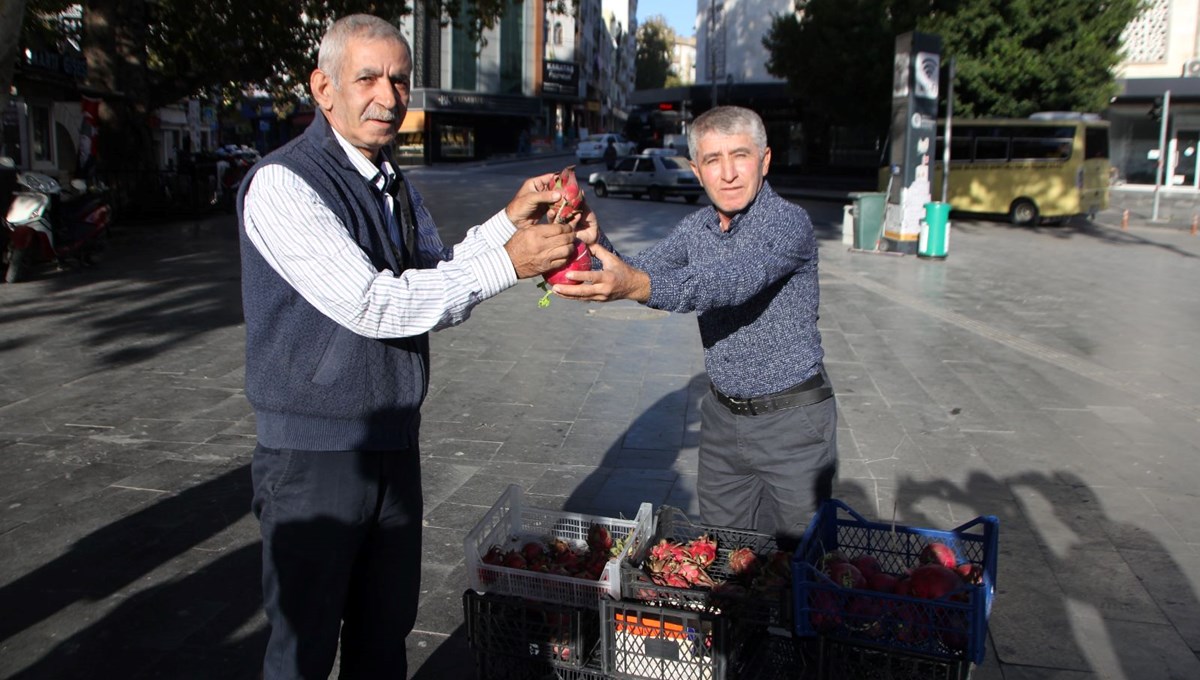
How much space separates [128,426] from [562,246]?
Answer: 497cm

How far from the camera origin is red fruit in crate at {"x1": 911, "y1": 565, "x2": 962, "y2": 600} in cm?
227

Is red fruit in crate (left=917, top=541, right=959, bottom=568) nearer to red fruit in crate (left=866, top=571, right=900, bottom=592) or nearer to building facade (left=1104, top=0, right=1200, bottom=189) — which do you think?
red fruit in crate (left=866, top=571, right=900, bottom=592)

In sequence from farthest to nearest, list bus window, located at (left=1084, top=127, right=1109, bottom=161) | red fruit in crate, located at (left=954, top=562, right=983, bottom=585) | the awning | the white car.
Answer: the awning → the white car → bus window, located at (left=1084, top=127, right=1109, bottom=161) → red fruit in crate, located at (left=954, top=562, right=983, bottom=585)

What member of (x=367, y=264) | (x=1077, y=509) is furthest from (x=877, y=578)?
(x=1077, y=509)

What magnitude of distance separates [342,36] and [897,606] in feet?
6.22

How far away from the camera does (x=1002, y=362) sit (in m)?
8.48

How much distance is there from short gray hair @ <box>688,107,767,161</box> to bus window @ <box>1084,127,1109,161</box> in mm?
22833

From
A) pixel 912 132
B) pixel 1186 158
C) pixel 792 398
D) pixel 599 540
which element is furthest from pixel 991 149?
pixel 599 540

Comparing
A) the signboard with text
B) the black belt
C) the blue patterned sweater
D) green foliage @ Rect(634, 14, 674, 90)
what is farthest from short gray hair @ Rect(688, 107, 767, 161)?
green foliage @ Rect(634, 14, 674, 90)

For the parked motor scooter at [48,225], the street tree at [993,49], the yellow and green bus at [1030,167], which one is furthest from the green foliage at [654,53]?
the parked motor scooter at [48,225]

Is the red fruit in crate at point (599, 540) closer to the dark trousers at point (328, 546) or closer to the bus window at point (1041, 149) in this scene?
the dark trousers at point (328, 546)

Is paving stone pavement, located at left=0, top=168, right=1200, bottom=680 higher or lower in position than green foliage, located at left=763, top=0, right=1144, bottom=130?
lower

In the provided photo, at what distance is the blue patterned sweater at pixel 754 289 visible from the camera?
2598 millimetres

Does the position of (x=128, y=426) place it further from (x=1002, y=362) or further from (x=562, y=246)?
(x=1002, y=362)
